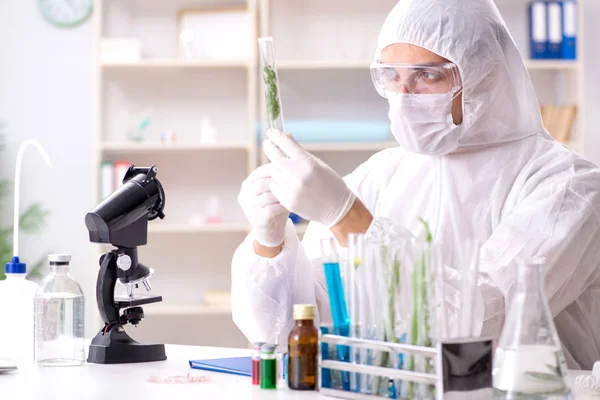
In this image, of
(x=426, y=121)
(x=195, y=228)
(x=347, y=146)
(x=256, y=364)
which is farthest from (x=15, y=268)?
(x=347, y=146)

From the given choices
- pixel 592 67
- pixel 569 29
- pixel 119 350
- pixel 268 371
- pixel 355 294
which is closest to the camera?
pixel 355 294

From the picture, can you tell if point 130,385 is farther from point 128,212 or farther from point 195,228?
point 195,228

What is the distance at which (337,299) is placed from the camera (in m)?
1.06

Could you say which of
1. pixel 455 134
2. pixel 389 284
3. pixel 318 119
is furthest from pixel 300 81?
pixel 389 284

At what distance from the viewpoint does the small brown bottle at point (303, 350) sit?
108 cm

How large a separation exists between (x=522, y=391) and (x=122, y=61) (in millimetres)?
3286

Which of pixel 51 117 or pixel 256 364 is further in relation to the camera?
pixel 51 117

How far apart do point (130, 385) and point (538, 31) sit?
3.24 m

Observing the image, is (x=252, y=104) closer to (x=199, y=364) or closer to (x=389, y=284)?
(x=199, y=364)

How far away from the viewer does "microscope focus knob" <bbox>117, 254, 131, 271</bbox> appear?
56.3 inches

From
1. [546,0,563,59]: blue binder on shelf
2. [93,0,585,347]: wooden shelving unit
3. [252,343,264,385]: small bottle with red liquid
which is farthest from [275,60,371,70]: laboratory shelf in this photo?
[252,343,264,385]: small bottle with red liquid

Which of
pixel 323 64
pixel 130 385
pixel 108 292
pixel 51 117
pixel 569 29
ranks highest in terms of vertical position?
pixel 569 29

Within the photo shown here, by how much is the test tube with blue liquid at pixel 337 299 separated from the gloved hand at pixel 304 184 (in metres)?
0.21

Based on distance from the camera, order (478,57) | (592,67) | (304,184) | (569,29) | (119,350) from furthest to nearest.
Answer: (592,67), (569,29), (478,57), (119,350), (304,184)
